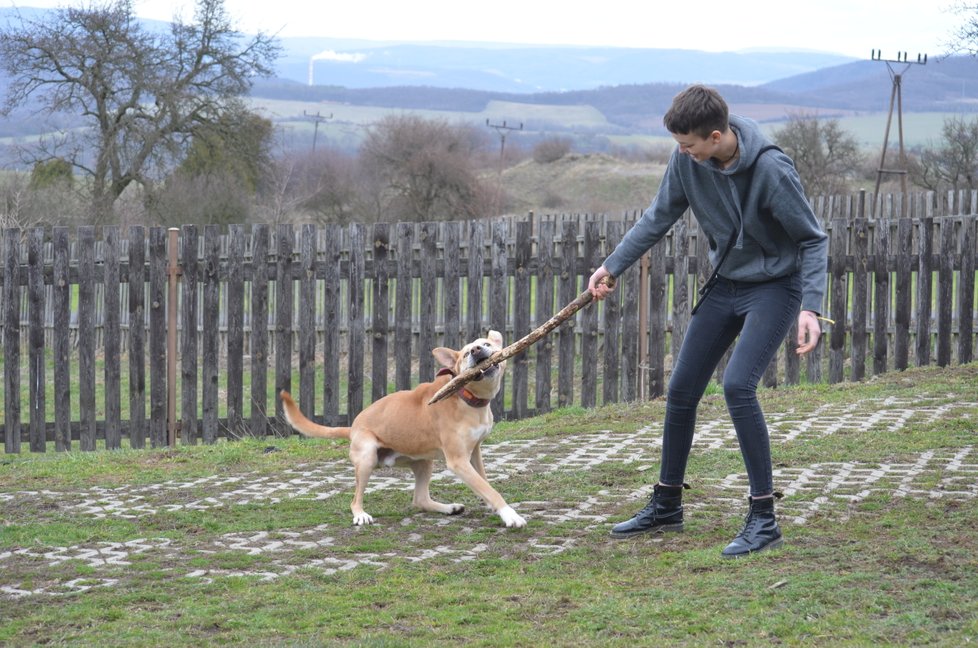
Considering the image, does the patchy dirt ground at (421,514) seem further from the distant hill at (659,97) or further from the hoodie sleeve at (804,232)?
the distant hill at (659,97)

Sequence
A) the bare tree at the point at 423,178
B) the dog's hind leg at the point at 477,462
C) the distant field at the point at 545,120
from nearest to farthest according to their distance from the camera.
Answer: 1. the dog's hind leg at the point at 477,462
2. the bare tree at the point at 423,178
3. the distant field at the point at 545,120

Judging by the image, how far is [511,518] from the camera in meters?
5.55

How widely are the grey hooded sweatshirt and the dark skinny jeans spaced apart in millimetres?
92

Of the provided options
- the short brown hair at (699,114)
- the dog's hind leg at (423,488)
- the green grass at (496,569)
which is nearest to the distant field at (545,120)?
the green grass at (496,569)

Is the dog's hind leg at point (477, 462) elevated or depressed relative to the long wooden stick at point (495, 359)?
depressed

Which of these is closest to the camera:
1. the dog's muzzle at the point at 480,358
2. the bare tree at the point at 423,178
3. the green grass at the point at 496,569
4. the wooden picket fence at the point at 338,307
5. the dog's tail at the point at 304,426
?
the green grass at the point at 496,569

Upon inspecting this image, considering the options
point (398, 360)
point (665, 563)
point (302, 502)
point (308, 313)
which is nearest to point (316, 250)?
point (308, 313)

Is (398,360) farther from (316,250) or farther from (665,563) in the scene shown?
(665,563)

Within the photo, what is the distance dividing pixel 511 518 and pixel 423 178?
34.0m

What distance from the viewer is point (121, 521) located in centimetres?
593

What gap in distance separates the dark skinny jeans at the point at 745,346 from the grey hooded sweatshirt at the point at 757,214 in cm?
9

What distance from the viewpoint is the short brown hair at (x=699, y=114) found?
4590 mm

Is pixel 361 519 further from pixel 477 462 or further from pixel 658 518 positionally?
→ pixel 658 518

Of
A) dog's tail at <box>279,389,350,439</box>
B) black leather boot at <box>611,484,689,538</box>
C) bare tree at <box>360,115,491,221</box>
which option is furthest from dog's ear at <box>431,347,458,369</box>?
bare tree at <box>360,115,491,221</box>
